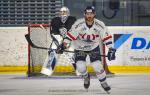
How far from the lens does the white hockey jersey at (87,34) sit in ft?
30.7

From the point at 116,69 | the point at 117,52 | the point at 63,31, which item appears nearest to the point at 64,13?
the point at 63,31

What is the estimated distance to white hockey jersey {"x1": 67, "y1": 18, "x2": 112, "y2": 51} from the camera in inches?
368

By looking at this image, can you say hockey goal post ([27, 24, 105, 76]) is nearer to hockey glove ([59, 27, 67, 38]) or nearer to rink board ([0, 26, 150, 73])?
hockey glove ([59, 27, 67, 38])

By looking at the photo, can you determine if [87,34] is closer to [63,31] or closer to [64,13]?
[64,13]

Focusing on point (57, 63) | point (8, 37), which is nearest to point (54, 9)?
point (8, 37)

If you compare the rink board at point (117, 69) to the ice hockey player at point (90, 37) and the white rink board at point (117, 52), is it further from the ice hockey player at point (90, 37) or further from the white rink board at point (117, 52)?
the ice hockey player at point (90, 37)

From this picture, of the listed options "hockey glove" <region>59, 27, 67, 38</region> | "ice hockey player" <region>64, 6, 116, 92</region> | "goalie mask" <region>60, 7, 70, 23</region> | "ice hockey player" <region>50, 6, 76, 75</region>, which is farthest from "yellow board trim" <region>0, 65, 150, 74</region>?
"ice hockey player" <region>64, 6, 116, 92</region>

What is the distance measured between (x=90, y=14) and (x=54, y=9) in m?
9.25

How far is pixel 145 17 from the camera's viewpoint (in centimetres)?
1738

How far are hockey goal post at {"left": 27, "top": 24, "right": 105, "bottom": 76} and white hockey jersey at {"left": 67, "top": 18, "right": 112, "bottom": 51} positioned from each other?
356 cm

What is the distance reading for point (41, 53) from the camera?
13.1 m

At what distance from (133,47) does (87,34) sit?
501cm

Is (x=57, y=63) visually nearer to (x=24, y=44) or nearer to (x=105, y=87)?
(x=24, y=44)

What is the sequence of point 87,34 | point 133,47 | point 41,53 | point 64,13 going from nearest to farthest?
point 87,34 → point 64,13 → point 41,53 → point 133,47
